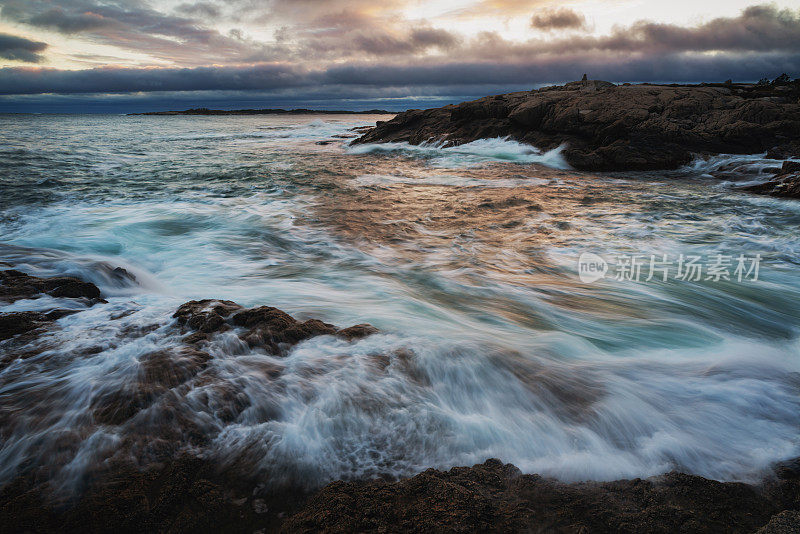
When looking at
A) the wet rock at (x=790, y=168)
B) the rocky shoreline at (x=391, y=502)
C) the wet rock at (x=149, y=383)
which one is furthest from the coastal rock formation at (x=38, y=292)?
the wet rock at (x=790, y=168)

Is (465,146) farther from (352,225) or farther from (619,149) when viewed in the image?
(352,225)

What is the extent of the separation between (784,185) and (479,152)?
40.4 ft

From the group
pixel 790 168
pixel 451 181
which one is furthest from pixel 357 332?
pixel 790 168

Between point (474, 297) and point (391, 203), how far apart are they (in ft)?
17.8

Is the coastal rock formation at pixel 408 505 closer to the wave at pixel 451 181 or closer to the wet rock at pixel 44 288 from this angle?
the wet rock at pixel 44 288

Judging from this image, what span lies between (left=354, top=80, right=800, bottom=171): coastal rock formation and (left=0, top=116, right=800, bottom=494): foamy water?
21.5ft

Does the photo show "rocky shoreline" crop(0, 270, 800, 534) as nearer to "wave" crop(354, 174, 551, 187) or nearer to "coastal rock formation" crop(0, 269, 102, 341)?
"coastal rock formation" crop(0, 269, 102, 341)

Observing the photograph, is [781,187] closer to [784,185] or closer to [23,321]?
[784,185]

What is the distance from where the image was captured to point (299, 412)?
248cm

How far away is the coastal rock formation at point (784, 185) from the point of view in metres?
9.50

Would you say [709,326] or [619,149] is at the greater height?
[619,149]

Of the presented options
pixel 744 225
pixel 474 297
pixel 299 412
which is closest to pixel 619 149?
pixel 744 225

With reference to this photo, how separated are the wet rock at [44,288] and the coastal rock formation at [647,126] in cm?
1560

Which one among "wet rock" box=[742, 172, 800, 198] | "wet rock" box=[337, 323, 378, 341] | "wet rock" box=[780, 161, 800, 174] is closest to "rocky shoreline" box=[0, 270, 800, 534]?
"wet rock" box=[337, 323, 378, 341]
